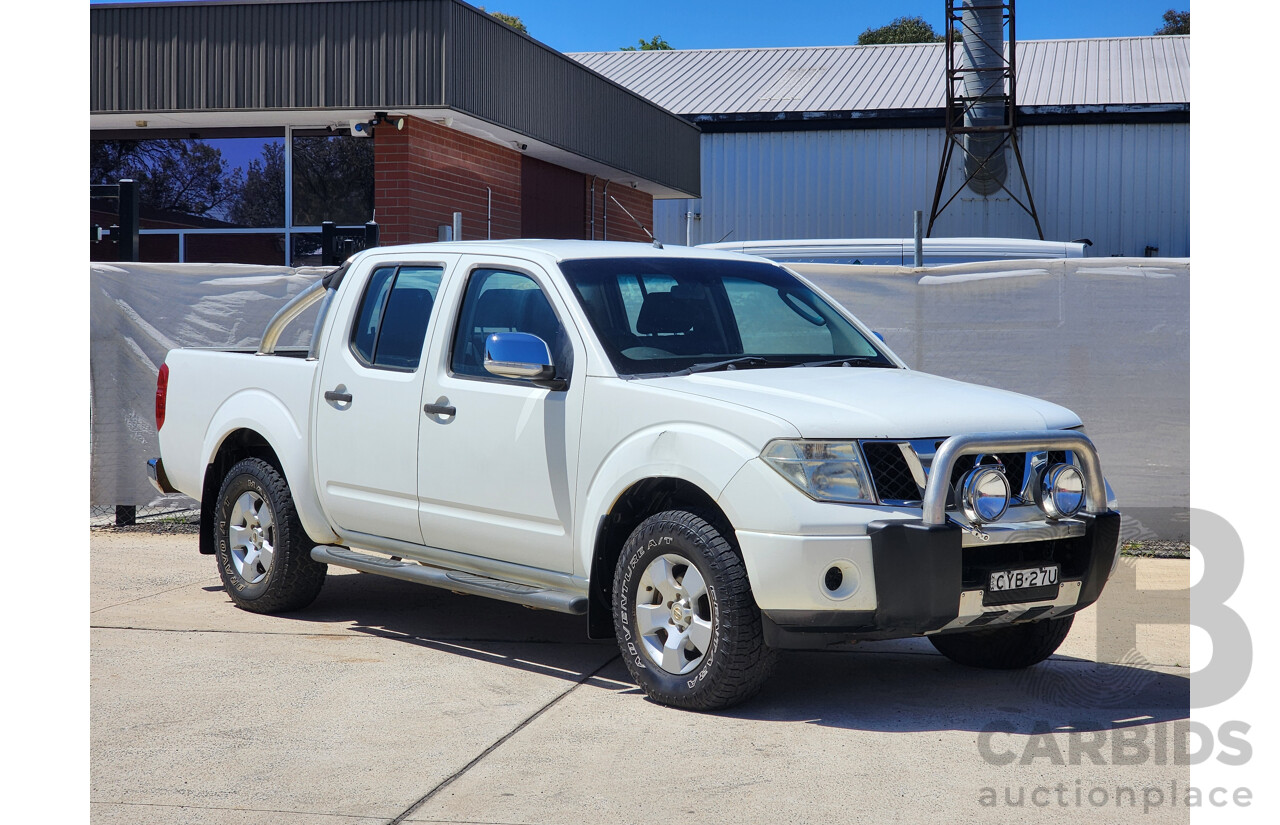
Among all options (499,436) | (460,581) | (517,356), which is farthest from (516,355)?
(460,581)

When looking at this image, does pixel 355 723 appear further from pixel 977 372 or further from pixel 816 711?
pixel 977 372

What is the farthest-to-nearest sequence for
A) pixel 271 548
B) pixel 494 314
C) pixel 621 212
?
pixel 621 212 < pixel 271 548 < pixel 494 314

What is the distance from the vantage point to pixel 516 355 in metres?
5.84

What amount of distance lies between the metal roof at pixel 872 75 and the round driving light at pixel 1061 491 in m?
26.6

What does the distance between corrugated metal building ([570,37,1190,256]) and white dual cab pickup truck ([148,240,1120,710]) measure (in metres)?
22.4

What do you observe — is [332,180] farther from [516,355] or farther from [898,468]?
[898,468]

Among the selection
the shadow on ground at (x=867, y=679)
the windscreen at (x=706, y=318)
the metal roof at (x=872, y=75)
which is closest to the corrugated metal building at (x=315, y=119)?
the shadow on ground at (x=867, y=679)

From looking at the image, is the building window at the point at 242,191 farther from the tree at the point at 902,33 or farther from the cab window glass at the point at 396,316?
the tree at the point at 902,33

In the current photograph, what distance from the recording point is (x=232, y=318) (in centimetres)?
1067

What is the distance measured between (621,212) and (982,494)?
1865 cm

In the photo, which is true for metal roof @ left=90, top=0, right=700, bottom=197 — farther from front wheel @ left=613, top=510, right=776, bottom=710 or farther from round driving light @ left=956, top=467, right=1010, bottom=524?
round driving light @ left=956, top=467, right=1010, bottom=524

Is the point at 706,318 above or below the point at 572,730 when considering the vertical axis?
above

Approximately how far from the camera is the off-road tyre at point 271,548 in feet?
24.1

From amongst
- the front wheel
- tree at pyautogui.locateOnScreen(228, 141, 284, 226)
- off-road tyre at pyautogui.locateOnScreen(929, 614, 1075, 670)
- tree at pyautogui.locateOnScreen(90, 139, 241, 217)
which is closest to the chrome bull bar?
off-road tyre at pyautogui.locateOnScreen(929, 614, 1075, 670)
